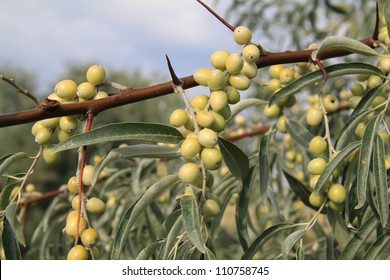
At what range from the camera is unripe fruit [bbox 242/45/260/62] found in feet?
2.60

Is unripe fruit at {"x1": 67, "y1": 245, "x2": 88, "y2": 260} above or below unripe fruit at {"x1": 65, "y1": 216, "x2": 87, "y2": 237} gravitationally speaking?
below

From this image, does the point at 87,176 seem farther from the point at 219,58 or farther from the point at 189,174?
the point at 219,58

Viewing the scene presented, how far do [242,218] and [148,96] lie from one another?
0.35m

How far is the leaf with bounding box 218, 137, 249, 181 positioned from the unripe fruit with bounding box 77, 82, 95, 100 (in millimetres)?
232

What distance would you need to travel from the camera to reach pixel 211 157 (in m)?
0.71

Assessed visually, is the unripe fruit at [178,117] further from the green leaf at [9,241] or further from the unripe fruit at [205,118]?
the green leaf at [9,241]

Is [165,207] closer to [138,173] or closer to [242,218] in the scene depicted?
[138,173]

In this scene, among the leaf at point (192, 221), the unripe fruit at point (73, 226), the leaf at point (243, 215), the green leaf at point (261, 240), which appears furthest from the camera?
the leaf at point (243, 215)

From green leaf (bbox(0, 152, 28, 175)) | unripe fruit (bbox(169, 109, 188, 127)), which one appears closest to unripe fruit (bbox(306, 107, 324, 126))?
unripe fruit (bbox(169, 109, 188, 127))

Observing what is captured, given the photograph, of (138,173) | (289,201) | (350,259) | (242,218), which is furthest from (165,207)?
(350,259)

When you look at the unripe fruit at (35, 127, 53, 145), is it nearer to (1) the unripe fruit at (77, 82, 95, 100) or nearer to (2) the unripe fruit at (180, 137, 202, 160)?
(1) the unripe fruit at (77, 82, 95, 100)

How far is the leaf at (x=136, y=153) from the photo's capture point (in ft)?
2.35

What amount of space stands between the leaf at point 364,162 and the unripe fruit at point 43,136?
0.52m

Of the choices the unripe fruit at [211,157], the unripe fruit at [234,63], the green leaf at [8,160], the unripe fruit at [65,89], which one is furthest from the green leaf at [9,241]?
the unripe fruit at [234,63]
